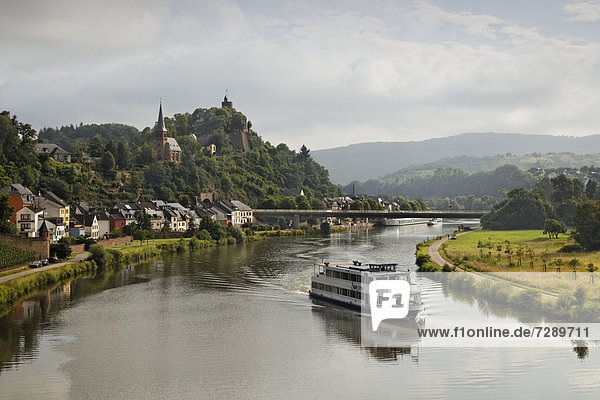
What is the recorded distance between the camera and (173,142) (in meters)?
141

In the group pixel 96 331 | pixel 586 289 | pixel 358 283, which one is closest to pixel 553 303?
pixel 586 289

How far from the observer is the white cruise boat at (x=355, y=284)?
3895cm

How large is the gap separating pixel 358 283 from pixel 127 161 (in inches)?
3541

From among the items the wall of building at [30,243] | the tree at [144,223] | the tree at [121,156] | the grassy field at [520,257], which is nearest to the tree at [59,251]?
the wall of building at [30,243]

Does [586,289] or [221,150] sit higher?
[221,150]

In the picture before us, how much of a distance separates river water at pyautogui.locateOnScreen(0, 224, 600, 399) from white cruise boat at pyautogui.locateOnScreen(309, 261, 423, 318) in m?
1.21

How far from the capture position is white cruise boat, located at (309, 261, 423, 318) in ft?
128

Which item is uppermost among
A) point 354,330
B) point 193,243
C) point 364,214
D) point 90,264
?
point 364,214

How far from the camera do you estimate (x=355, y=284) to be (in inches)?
1646

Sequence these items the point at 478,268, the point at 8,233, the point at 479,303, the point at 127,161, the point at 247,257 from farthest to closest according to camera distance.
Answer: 1. the point at 127,161
2. the point at 247,257
3. the point at 8,233
4. the point at 478,268
5. the point at 479,303

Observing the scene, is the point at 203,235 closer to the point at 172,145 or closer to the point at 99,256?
the point at 99,256

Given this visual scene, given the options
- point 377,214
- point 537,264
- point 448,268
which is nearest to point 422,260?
point 448,268

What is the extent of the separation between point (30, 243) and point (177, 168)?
235ft

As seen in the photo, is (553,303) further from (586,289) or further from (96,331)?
(96,331)
